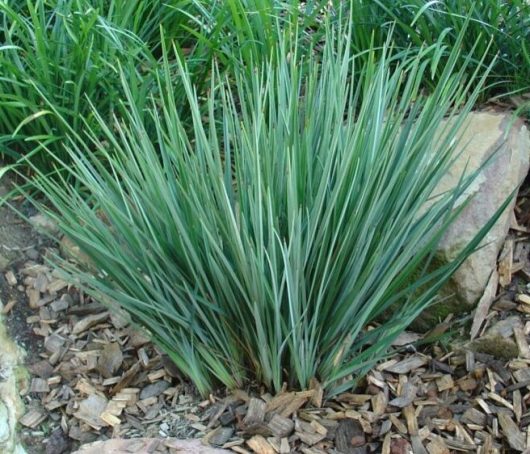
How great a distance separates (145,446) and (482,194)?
131 cm

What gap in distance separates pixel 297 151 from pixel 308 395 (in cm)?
67

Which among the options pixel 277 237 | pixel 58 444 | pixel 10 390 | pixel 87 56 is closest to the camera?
pixel 277 237

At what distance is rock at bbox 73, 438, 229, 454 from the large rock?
32.1 inches

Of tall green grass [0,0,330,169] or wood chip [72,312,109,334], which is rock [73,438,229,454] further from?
tall green grass [0,0,330,169]

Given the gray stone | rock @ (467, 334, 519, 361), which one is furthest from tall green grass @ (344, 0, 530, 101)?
the gray stone

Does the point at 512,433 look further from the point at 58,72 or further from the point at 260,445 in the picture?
the point at 58,72

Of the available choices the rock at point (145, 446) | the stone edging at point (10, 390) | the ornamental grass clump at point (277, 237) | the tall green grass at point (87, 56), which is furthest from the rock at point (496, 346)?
the stone edging at point (10, 390)

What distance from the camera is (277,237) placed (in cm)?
227

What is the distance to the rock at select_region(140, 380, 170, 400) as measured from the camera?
8.95ft

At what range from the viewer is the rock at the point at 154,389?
8.95 ft

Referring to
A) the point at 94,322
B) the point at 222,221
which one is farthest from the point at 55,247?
the point at 222,221

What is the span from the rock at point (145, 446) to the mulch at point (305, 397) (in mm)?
47

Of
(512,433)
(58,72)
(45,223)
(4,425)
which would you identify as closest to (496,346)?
(512,433)

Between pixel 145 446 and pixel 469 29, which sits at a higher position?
pixel 469 29
